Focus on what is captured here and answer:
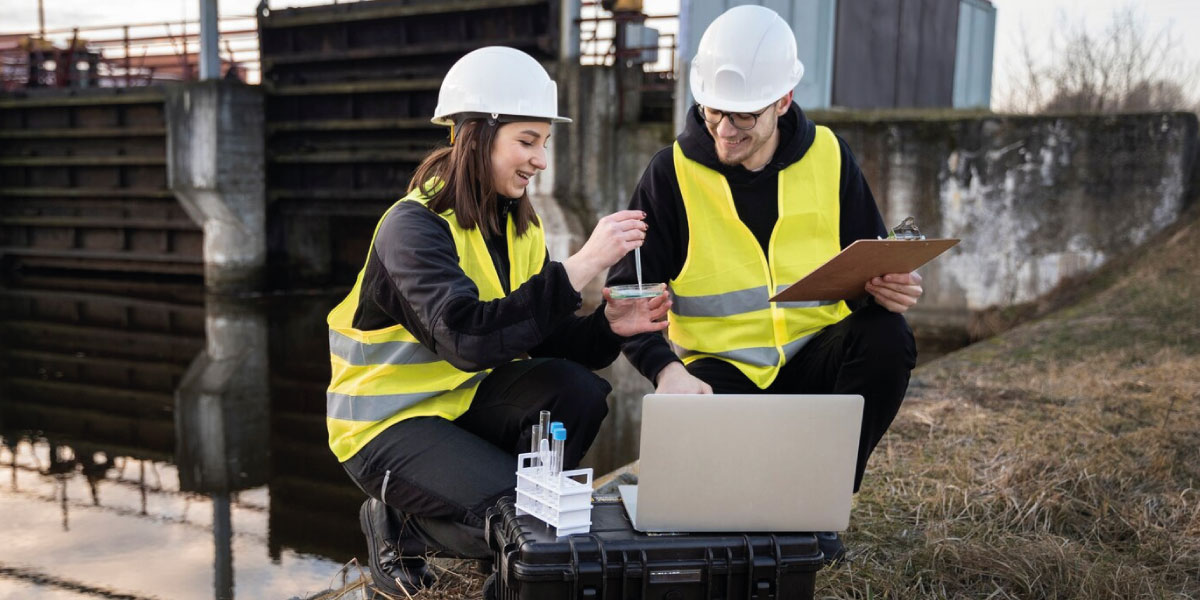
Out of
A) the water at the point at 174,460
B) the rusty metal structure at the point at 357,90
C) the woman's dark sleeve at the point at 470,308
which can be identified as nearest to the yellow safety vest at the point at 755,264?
the woman's dark sleeve at the point at 470,308

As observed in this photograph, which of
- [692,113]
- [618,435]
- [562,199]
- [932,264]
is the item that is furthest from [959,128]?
[692,113]

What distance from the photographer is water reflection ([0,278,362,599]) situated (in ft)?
11.6

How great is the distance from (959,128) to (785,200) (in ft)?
20.0

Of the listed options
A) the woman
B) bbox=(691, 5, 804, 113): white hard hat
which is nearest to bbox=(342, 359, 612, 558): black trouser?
the woman

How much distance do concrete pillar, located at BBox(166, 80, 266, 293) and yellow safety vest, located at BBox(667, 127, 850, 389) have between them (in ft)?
31.1

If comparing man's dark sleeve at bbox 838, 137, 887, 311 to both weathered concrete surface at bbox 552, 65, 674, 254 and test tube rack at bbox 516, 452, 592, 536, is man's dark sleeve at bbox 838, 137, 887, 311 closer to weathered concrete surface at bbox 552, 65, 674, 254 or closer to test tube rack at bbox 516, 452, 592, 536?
test tube rack at bbox 516, 452, 592, 536

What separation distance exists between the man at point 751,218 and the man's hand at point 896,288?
0.62ft

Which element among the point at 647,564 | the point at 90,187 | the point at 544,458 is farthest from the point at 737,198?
the point at 90,187

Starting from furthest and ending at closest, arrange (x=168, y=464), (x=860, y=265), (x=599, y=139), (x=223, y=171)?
(x=223, y=171)
(x=599, y=139)
(x=168, y=464)
(x=860, y=265)

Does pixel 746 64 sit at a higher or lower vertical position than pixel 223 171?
higher

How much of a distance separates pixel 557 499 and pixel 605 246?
553mm

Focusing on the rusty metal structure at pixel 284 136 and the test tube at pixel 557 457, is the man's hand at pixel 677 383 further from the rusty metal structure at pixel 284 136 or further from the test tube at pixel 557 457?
the rusty metal structure at pixel 284 136

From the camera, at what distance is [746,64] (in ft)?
8.29

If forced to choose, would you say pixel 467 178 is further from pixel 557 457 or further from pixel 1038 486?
pixel 1038 486
